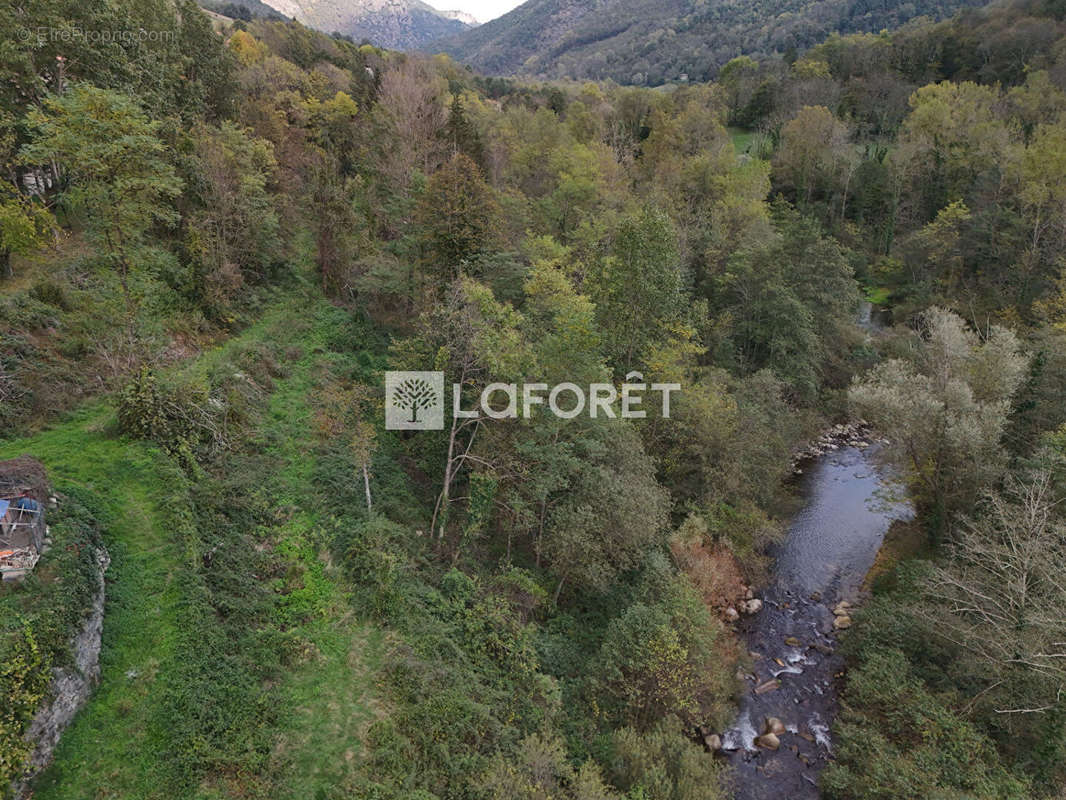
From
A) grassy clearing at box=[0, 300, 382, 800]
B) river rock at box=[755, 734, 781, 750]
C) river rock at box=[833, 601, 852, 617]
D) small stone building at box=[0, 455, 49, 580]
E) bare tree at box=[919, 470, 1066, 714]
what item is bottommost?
river rock at box=[755, 734, 781, 750]

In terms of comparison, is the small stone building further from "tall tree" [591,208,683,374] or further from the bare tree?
the bare tree

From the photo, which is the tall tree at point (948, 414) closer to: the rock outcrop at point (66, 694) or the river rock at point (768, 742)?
the river rock at point (768, 742)

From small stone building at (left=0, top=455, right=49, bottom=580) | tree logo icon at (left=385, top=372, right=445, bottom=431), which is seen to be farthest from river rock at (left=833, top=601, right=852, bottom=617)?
small stone building at (left=0, top=455, right=49, bottom=580)

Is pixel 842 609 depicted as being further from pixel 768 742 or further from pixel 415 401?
pixel 415 401

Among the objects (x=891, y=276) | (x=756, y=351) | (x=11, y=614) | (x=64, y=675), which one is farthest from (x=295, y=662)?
(x=891, y=276)

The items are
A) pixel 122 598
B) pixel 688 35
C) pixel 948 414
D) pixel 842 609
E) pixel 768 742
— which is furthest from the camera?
pixel 688 35

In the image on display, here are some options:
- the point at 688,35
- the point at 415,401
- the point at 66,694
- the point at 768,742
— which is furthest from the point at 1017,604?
the point at 688,35

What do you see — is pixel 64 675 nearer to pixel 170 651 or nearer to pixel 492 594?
pixel 170 651
